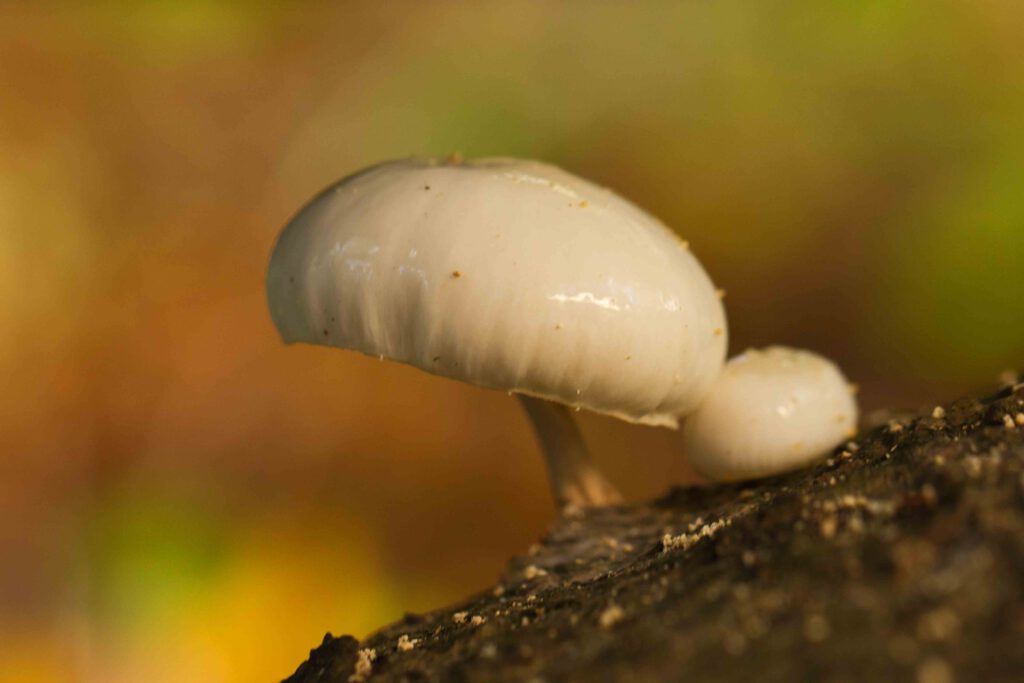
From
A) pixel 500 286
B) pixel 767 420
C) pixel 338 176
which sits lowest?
pixel 767 420

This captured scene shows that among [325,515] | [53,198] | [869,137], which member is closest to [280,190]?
[53,198]

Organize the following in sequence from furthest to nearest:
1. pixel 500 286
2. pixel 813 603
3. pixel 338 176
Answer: pixel 338 176, pixel 500 286, pixel 813 603

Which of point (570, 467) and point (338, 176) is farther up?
point (338, 176)

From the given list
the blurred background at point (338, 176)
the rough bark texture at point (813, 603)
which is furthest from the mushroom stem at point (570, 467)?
the blurred background at point (338, 176)

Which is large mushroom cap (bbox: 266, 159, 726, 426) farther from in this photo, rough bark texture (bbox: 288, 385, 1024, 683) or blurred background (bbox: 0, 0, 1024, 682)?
blurred background (bbox: 0, 0, 1024, 682)

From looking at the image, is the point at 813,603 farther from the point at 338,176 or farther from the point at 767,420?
the point at 338,176

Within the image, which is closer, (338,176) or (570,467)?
(570,467)

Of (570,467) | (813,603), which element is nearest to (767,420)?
(570,467)
